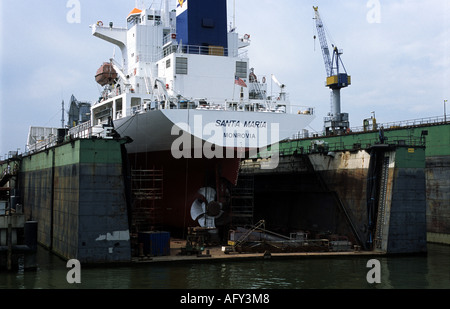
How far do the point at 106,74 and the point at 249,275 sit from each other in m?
17.1

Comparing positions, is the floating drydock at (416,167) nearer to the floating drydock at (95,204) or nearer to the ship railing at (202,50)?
the ship railing at (202,50)

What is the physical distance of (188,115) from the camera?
993 inches

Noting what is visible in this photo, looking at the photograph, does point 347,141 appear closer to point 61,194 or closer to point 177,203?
point 177,203

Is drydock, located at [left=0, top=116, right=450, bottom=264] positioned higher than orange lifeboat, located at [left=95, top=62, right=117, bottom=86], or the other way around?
orange lifeboat, located at [left=95, top=62, right=117, bottom=86]

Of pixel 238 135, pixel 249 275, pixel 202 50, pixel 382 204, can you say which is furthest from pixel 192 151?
pixel 382 204

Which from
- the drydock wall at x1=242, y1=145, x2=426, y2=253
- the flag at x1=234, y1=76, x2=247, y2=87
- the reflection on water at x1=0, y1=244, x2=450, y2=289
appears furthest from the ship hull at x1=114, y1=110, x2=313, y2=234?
the reflection on water at x1=0, y1=244, x2=450, y2=289

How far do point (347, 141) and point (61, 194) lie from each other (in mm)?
22185

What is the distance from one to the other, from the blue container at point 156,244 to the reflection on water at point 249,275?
1382 mm

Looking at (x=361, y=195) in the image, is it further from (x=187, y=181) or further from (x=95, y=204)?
(x=95, y=204)

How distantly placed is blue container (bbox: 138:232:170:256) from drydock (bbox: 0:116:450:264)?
4 centimetres

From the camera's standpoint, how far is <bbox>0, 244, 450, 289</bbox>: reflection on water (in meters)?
18.9

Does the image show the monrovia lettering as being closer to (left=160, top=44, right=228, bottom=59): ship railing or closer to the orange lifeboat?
(left=160, top=44, right=228, bottom=59): ship railing

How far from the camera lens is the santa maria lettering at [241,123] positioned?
25.8 metres

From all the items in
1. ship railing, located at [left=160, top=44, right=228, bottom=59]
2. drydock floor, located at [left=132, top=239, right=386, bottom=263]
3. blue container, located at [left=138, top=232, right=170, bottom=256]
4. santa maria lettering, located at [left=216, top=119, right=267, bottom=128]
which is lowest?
drydock floor, located at [left=132, top=239, right=386, bottom=263]
